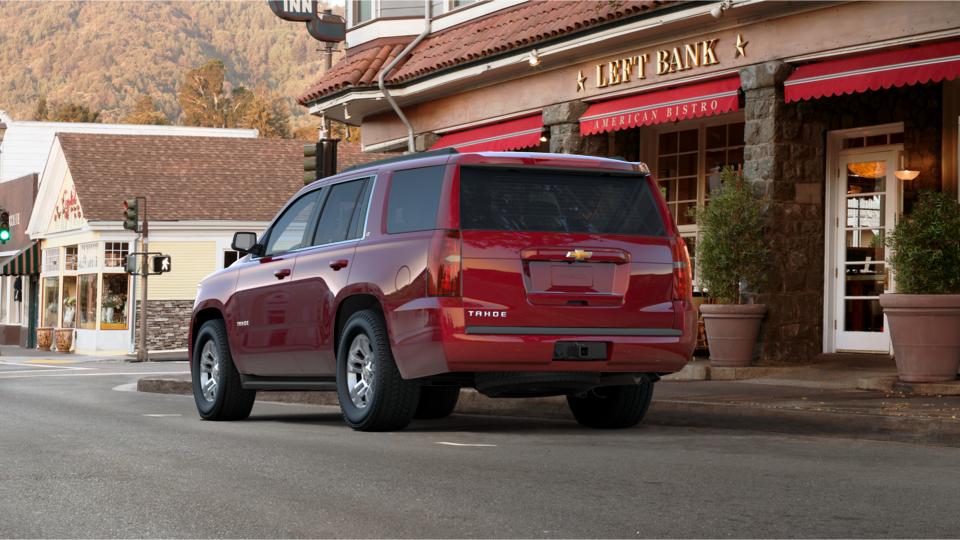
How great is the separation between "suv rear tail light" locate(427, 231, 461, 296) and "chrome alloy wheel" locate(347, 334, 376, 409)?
2.91ft

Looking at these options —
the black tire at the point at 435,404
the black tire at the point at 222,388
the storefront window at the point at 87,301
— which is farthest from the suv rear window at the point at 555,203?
the storefront window at the point at 87,301

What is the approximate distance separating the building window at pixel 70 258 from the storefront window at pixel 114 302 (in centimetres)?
316

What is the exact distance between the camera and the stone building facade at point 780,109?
50.5ft

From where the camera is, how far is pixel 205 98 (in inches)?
4230

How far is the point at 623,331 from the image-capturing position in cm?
1023

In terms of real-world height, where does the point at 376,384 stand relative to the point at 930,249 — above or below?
below

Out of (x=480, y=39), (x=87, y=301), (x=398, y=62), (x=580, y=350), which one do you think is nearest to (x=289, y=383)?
(x=580, y=350)

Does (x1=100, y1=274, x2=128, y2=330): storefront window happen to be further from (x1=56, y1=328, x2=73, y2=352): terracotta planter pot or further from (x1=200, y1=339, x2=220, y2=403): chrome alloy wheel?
(x1=200, y1=339, x2=220, y2=403): chrome alloy wheel

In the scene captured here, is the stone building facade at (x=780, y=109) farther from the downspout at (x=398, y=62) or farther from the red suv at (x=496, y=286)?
the red suv at (x=496, y=286)

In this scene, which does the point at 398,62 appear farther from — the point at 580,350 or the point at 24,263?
the point at 24,263

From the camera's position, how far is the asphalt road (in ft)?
21.5

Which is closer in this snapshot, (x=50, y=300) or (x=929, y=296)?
(x=929, y=296)

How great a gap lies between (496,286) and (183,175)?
39.5m

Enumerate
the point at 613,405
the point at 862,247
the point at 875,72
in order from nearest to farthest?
1. the point at 613,405
2. the point at 875,72
3. the point at 862,247
